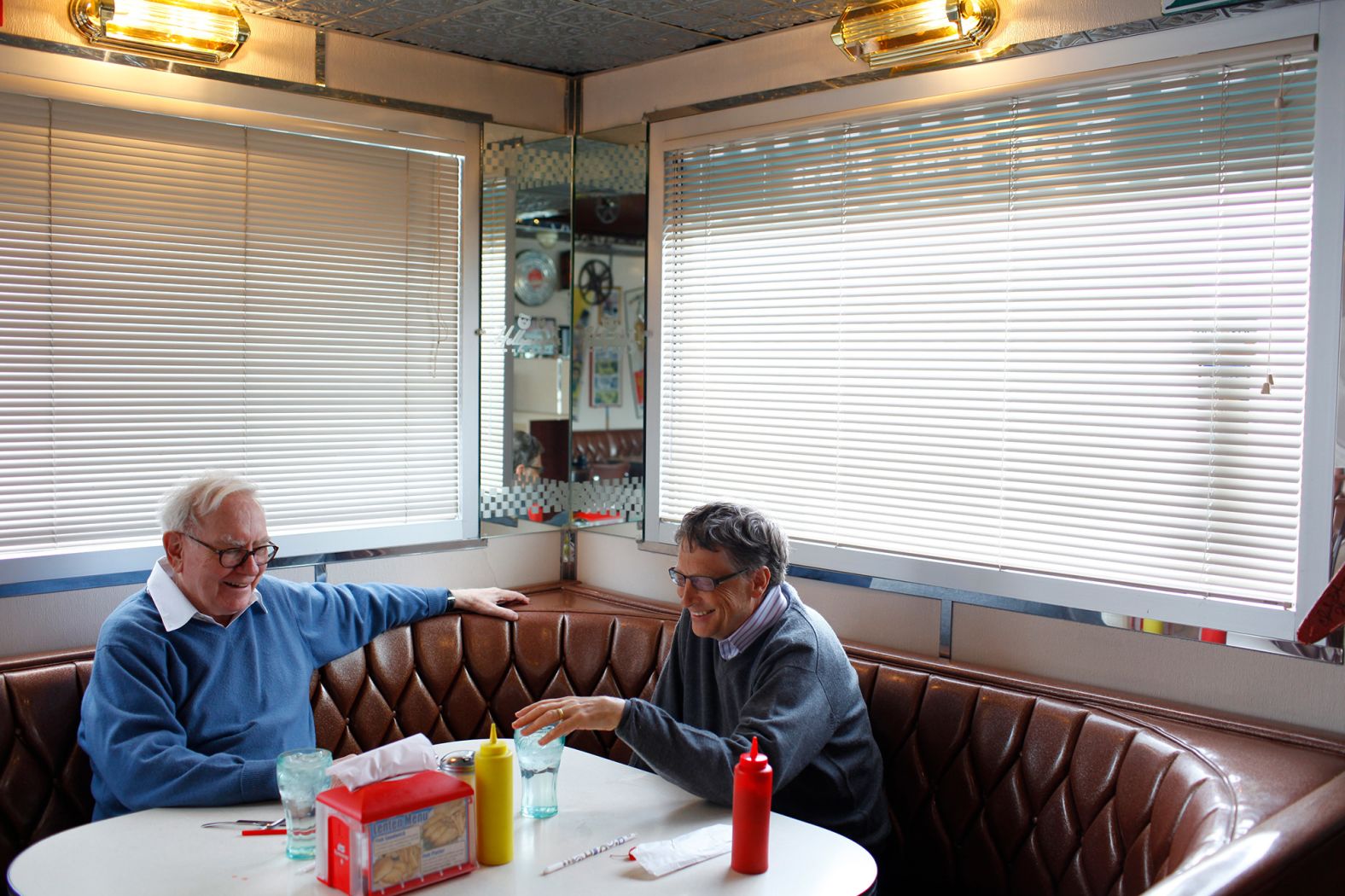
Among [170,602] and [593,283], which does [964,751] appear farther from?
[593,283]

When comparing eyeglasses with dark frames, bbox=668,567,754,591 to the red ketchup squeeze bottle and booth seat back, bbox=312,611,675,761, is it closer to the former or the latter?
the red ketchup squeeze bottle

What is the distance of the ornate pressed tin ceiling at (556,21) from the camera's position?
3.20 metres

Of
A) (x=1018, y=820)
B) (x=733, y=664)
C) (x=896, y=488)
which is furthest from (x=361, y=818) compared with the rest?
(x=896, y=488)

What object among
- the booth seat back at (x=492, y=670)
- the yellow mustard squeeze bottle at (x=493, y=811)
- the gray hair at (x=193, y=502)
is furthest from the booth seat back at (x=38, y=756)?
the yellow mustard squeeze bottle at (x=493, y=811)

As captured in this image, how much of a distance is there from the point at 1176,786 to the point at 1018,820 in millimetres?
446

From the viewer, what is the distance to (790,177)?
3.43 metres

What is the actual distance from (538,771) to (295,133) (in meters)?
2.11

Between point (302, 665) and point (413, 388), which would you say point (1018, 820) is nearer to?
point (302, 665)

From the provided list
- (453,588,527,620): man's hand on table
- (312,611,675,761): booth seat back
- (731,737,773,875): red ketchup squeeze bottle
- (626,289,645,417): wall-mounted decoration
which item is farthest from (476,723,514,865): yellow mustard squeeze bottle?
(626,289,645,417): wall-mounted decoration

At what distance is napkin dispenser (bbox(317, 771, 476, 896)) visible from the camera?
1833 mm

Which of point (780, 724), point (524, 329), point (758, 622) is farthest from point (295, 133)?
point (780, 724)

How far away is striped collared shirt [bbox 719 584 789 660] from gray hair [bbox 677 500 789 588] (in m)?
0.04

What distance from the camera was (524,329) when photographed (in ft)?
12.7

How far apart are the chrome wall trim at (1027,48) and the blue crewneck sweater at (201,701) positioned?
6.16 ft
